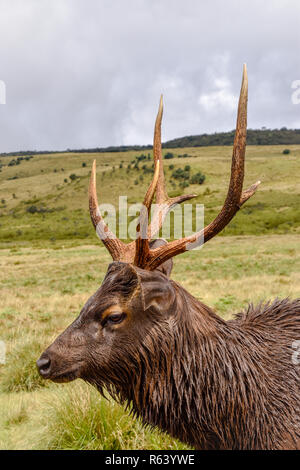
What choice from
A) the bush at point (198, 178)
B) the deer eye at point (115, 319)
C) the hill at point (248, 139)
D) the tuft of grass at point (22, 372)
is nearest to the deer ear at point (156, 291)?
the deer eye at point (115, 319)

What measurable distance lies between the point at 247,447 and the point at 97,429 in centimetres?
201

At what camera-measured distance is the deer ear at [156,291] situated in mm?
2369

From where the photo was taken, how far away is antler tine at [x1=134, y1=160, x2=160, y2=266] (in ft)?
8.38

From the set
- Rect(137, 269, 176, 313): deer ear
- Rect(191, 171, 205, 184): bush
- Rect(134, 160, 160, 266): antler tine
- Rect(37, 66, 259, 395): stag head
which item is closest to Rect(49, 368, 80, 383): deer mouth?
Rect(37, 66, 259, 395): stag head

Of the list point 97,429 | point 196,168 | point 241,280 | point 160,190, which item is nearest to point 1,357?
point 97,429

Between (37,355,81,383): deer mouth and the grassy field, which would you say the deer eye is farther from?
the grassy field

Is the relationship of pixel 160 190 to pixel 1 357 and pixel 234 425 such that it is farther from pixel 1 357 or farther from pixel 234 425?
pixel 1 357

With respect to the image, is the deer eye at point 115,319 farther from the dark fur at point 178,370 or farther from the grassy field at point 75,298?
the grassy field at point 75,298

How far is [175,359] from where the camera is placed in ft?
8.11

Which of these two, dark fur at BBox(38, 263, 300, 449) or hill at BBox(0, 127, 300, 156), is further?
hill at BBox(0, 127, 300, 156)

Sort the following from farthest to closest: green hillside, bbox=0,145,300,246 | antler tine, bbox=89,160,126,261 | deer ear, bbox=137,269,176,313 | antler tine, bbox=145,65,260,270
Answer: green hillside, bbox=0,145,300,246
antler tine, bbox=89,160,126,261
deer ear, bbox=137,269,176,313
antler tine, bbox=145,65,260,270

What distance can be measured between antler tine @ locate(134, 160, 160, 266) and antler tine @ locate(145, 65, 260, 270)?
0.06m

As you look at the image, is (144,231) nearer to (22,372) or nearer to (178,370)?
(178,370)

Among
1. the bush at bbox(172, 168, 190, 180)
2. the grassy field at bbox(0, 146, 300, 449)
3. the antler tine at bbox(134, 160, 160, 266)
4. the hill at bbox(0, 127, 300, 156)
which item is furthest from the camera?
the hill at bbox(0, 127, 300, 156)
